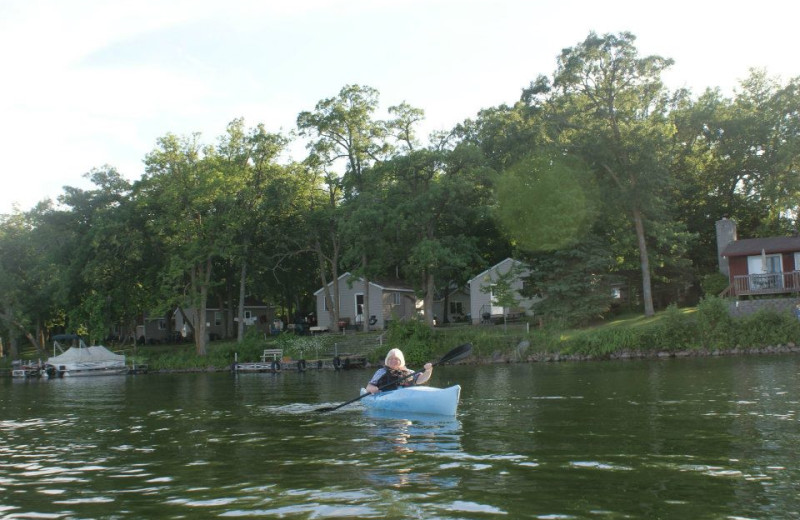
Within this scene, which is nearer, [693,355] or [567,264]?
[693,355]

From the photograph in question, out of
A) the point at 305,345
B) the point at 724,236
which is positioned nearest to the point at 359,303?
the point at 305,345

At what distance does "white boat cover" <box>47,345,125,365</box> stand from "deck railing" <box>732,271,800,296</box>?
41663 mm

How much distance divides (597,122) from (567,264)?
8538 mm

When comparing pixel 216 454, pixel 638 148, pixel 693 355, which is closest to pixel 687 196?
pixel 638 148

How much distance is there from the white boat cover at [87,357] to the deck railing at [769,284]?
137 ft

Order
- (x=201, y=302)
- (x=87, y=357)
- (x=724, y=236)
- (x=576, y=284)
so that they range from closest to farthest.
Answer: (x=576, y=284), (x=724, y=236), (x=87, y=357), (x=201, y=302)

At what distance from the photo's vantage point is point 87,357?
173ft

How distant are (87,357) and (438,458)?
47.4 meters

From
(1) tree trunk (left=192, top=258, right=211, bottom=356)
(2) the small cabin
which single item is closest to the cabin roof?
(2) the small cabin

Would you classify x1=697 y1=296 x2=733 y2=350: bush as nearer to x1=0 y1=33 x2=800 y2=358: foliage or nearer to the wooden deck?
x1=0 y1=33 x2=800 y2=358: foliage

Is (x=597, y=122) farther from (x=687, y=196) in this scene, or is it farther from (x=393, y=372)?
(x=393, y=372)

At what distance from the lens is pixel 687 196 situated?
5284 centimetres

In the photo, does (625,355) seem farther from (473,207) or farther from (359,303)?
(359,303)

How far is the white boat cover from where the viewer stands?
52.4 meters
